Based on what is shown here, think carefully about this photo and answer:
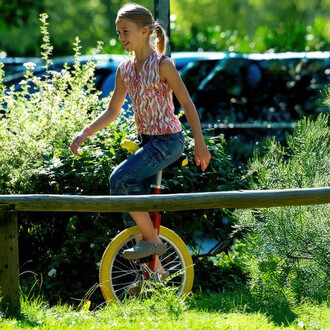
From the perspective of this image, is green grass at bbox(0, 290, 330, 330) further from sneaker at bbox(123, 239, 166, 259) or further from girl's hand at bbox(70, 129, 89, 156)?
girl's hand at bbox(70, 129, 89, 156)

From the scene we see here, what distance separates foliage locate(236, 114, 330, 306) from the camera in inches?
193

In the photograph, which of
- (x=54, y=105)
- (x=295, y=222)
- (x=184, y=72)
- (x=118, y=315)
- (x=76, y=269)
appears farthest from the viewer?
(x=184, y=72)

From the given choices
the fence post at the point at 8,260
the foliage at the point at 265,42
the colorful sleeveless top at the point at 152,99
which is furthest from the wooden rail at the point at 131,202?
the foliage at the point at 265,42

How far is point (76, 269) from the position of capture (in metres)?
5.61

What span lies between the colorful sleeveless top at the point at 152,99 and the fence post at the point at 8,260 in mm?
1003

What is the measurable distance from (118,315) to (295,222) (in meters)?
1.36

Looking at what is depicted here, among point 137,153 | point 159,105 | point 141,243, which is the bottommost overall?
point 141,243

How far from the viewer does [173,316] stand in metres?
4.43

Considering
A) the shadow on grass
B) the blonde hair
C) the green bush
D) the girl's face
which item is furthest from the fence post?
the blonde hair

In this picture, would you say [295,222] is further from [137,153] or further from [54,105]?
[54,105]

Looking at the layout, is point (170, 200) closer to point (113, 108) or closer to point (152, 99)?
point (152, 99)

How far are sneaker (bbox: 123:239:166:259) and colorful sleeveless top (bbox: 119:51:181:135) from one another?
70cm

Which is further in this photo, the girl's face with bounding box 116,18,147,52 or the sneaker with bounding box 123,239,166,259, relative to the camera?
the sneaker with bounding box 123,239,166,259

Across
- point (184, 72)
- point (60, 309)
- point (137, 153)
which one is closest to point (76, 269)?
point (60, 309)
